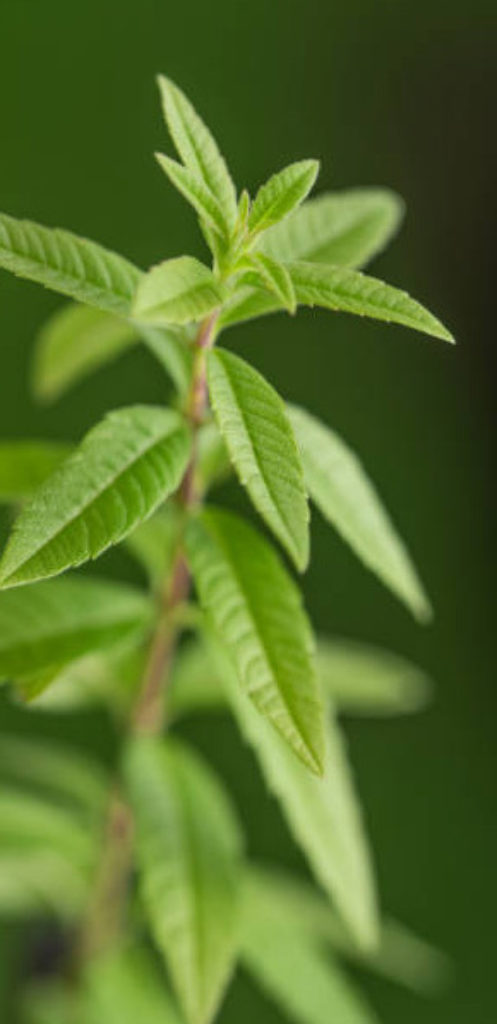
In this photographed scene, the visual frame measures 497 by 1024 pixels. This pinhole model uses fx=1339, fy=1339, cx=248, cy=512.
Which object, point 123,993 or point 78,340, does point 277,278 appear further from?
point 123,993

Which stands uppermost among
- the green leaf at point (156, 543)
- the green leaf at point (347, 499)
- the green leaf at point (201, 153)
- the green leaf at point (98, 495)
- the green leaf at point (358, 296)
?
the green leaf at point (201, 153)

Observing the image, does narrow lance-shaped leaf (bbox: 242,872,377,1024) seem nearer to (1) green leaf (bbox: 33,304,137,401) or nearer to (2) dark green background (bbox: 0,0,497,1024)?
(1) green leaf (bbox: 33,304,137,401)

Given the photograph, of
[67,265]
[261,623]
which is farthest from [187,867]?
[67,265]

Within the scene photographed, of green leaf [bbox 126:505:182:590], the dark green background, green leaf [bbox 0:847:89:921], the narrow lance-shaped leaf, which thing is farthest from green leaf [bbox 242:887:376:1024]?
the dark green background

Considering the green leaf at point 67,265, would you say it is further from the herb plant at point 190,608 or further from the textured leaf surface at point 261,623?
the textured leaf surface at point 261,623

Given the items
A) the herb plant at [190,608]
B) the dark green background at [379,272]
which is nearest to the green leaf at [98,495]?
the herb plant at [190,608]

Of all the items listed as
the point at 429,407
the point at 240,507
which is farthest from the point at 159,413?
the point at 429,407

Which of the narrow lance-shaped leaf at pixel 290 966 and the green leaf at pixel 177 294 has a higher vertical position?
the green leaf at pixel 177 294
